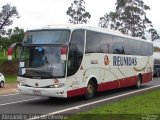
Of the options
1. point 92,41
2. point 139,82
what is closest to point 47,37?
point 92,41

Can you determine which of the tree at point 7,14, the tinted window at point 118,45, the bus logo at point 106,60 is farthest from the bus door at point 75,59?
the tree at point 7,14

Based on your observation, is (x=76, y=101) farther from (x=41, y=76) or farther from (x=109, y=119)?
(x=109, y=119)

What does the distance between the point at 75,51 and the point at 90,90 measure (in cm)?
250

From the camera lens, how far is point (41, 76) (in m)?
17.5

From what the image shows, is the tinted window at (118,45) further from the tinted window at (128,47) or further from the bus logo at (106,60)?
the bus logo at (106,60)

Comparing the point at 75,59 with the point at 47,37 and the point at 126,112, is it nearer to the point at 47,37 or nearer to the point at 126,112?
the point at 47,37

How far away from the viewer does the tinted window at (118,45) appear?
2311cm

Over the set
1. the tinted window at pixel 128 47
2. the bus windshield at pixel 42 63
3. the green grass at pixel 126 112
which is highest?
the tinted window at pixel 128 47

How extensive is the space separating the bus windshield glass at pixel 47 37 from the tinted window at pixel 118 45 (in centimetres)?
545

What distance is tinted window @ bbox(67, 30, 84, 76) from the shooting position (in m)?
17.9

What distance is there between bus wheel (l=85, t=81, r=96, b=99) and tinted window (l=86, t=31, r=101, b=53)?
152 cm

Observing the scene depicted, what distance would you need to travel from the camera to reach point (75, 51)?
18312 mm

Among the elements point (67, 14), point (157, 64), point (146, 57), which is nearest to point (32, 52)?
point (146, 57)

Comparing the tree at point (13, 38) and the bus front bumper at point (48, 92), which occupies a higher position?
the tree at point (13, 38)
